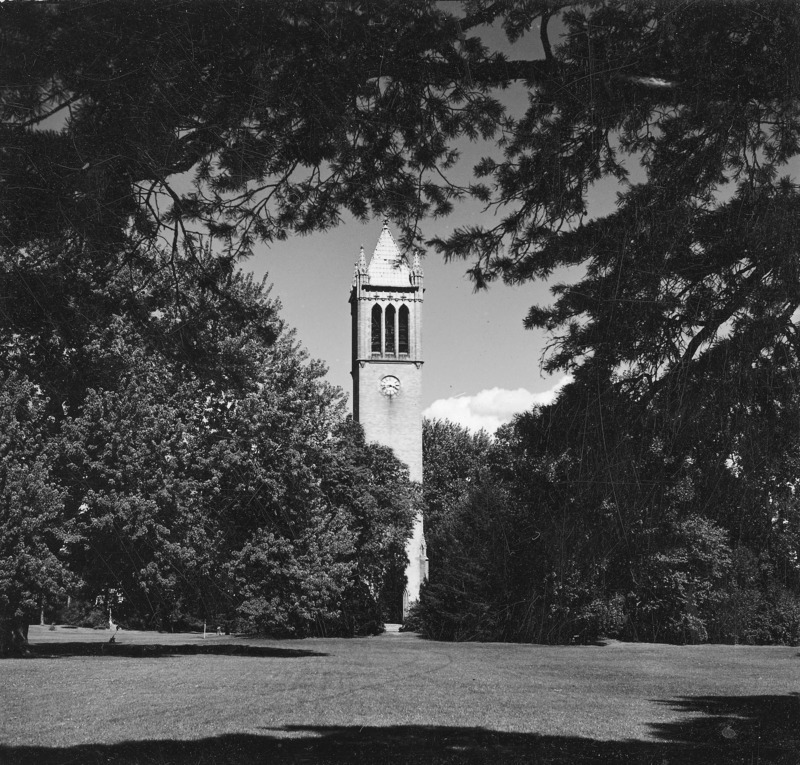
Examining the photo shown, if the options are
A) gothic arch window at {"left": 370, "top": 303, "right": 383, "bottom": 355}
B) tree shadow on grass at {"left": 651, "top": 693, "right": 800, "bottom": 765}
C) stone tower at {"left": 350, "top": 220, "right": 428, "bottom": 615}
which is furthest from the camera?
gothic arch window at {"left": 370, "top": 303, "right": 383, "bottom": 355}

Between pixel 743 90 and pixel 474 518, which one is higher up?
pixel 743 90

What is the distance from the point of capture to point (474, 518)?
7.10 meters

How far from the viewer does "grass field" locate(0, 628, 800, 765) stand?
31.4ft

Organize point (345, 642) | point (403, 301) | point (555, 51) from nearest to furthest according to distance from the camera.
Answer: point (555, 51), point (345, 642), point (403, 301)

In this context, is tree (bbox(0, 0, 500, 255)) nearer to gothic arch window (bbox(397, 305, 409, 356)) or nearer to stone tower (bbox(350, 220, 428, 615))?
stone tower (bbox(350, 220, 428, 615))

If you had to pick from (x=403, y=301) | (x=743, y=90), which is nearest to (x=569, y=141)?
(x=743, y=90)

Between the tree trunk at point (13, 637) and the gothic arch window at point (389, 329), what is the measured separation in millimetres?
28597

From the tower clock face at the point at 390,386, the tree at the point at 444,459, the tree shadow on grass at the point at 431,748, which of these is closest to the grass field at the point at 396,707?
the tree shadow on grass at the point at 431,748

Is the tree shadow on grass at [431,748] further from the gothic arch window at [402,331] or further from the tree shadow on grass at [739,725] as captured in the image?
the gothic arch window at [402,331]

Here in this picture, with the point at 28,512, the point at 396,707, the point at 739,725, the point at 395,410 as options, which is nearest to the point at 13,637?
the point at 28,512

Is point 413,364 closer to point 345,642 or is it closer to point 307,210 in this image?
point 345,642

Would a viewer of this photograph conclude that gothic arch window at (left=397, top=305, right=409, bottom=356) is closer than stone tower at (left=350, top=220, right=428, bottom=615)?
No

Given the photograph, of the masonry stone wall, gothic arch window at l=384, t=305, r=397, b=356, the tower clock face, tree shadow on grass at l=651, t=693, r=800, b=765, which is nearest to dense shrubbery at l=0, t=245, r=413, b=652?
tree shadow on grass at l=651, t=693, r=800, b=765

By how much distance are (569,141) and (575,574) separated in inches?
113
